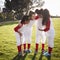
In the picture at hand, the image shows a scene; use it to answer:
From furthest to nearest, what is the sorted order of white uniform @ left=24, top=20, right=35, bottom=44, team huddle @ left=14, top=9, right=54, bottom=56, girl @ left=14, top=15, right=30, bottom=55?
white uniform @ left=24, top=20, right=35, bottom=44 → girl @ left=14, top=15, right=30, bottom=55 → team huddle @ left=14, top=9, right=54, bottom=56

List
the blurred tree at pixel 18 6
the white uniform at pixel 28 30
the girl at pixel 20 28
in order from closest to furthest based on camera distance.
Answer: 1. the girl at pixel 20 28
2. the white uniform at pixel 28 30
3. the blurred tree at pixel 18 6

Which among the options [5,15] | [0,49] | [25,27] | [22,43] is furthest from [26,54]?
[5,15]

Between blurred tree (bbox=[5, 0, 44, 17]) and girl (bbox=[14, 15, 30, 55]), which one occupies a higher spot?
blurred tree (bbox=[5, 0, 44, 17])

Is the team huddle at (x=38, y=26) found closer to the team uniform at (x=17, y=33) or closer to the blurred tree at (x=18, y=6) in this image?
the team uniform at (x=17, y=33)

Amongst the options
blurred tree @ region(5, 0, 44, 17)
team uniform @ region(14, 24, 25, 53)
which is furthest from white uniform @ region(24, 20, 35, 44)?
blurred tree @ region(5, 0, 44, 17)

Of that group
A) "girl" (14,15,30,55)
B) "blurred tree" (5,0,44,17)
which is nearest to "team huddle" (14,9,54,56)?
"girl" (14,15,30,55)

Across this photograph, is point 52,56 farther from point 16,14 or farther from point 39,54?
point 16,14

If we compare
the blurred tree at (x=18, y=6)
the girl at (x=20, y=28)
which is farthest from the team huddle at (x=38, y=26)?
the blurred tree at (x=18, y=6)

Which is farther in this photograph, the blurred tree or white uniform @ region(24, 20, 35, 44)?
the blurred tree

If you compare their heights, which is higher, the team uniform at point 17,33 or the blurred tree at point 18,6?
the blurred tree at point 18,6

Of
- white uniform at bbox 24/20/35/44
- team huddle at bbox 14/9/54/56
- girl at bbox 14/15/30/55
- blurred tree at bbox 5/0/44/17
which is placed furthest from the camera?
blurred tree at bbox 5/0/44/17

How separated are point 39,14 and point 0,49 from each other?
3868 mm

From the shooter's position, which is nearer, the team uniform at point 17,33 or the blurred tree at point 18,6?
the team uniform at point 17,33

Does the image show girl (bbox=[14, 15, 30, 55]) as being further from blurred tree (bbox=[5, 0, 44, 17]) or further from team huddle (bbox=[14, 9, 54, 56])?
blurred tree (bbox=[5, 0, 44, 17])
